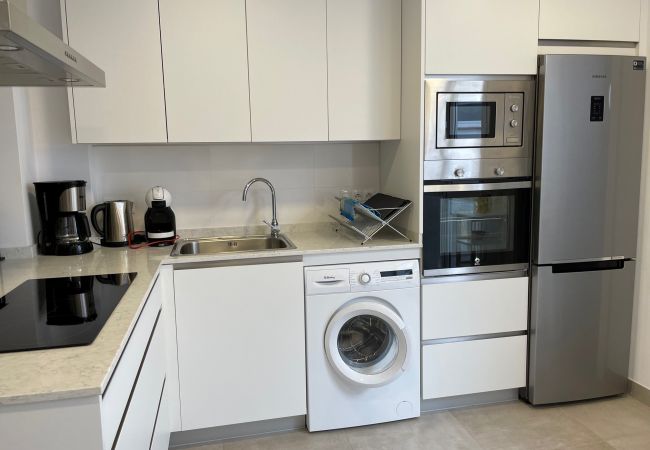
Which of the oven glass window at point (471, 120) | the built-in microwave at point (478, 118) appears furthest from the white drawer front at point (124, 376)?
the oven glass window at point (471, 120)

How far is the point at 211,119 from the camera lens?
232cm

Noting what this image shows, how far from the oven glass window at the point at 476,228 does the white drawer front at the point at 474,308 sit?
110mm

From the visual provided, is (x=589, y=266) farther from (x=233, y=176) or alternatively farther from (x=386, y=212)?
(x=233, y=176)

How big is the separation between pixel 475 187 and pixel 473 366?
2.98ft

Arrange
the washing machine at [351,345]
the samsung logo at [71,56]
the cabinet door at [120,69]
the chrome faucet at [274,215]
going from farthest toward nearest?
the chrome faucet at [274,215], the washing machine at [351,345], the cabinet door at [120,69], the samsung logo at [71,56]

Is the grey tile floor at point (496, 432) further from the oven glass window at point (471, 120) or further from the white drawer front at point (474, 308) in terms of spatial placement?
the oven glass window at point (471, 120)

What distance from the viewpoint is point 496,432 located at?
2350 mm

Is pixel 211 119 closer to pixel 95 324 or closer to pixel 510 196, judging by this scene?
pixel 95 324

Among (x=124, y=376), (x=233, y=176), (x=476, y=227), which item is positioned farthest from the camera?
(x=233, y=176)

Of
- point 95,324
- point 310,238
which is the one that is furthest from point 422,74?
point 95,324

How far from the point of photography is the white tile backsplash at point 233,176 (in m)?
2.60

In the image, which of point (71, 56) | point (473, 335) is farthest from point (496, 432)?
point (71, 56)

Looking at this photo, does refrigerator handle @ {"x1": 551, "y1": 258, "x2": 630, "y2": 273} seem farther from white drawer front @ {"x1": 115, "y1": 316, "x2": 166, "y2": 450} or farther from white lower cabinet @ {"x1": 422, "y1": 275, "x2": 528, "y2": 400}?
white drawer front @ {"x1": 115, "y1": 316, "x2": 166, "y2": 450}

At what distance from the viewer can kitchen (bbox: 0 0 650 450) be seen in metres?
2.22
